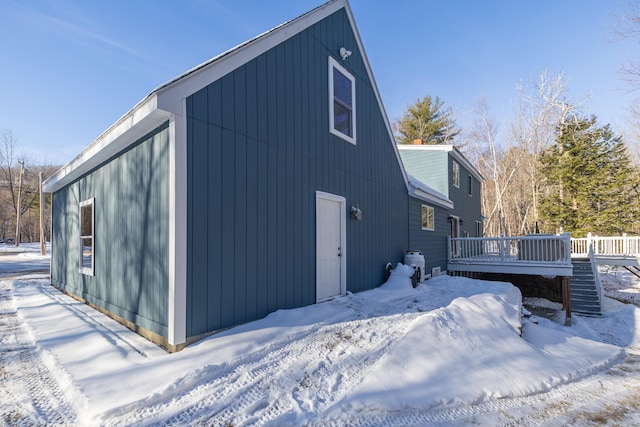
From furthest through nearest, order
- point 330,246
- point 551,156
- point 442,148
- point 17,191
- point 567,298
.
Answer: point 17,191 < point 551,156 < point 442,148 < point 567,298 < point 330,246

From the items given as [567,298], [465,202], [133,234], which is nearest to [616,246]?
[465,202]

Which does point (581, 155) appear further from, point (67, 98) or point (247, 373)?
point (67, 98)

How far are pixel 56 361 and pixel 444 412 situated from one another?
376 cm

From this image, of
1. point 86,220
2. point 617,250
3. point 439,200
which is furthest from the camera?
point 617,250

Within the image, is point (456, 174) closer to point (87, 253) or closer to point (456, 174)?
point (456, 174)

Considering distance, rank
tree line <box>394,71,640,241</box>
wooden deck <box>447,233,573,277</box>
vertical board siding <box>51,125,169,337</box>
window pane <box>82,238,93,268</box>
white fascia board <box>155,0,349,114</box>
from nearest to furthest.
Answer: white fascia board <box>155,0,349,114</box> < vertical board siding <box>51,125,169,337</box> < window pane <box>82,238,93,268</box> < wooden deck <box>447,233,573,277</box> < tree line <box>394,71,640,241</box>

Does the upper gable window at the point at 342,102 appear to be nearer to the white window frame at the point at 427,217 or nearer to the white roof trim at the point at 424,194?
the white roof trim at the point at 424,194

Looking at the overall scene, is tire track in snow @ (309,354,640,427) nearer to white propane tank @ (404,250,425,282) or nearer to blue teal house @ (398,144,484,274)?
white propane tank @ (404,250,425,282)

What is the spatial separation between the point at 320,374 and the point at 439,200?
952 cm

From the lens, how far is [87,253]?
19.7 feet

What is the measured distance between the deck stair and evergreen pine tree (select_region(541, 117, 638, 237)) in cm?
1006

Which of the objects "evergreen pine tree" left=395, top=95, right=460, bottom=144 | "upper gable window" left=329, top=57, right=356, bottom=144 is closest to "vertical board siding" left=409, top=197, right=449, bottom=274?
"upper gable window" left=329, top=57, right=356, bottom=144

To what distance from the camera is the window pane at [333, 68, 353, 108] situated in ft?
21.3

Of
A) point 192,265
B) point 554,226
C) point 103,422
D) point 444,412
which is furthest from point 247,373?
point 554,226
